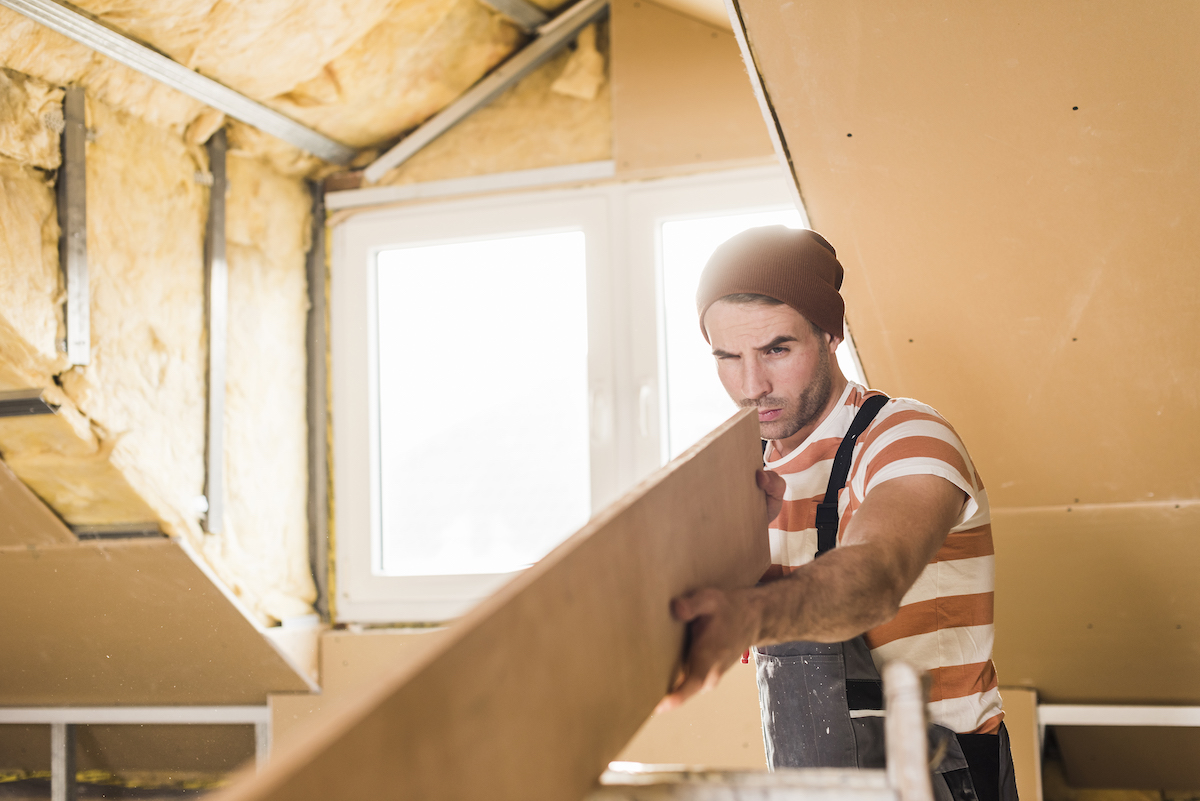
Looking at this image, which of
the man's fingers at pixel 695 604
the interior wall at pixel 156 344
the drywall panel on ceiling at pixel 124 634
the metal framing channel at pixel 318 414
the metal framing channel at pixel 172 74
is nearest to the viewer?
the man's fingers at pixel 695 604

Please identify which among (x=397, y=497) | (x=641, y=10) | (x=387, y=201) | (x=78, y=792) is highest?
(x=641, y=10)

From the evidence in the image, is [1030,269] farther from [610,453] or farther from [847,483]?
[610,453]

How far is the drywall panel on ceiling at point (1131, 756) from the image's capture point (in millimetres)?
2369

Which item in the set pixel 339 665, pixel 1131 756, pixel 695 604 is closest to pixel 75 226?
pixel 339 665

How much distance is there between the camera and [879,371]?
1.79 meters

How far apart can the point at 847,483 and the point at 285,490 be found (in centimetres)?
197

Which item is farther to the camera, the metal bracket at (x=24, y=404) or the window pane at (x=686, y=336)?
the window pane at (x=686, y=336)

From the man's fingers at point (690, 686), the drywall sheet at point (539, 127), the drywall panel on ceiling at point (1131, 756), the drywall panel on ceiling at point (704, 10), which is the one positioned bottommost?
the drywall panel on ceiling at point (1131, 756)

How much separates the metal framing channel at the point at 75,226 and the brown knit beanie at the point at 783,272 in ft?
4.76

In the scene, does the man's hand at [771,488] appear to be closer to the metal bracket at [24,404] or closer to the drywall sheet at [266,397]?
the metal bracket at [24,404]

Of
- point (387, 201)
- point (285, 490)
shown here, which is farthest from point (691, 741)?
point (387, 201)

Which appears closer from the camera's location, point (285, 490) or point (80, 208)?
point (80, 208)

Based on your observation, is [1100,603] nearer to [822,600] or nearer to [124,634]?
[822,600]

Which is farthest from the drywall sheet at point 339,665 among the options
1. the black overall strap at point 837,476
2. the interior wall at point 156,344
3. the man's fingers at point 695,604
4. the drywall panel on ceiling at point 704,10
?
the man's fingers at point 695,604
